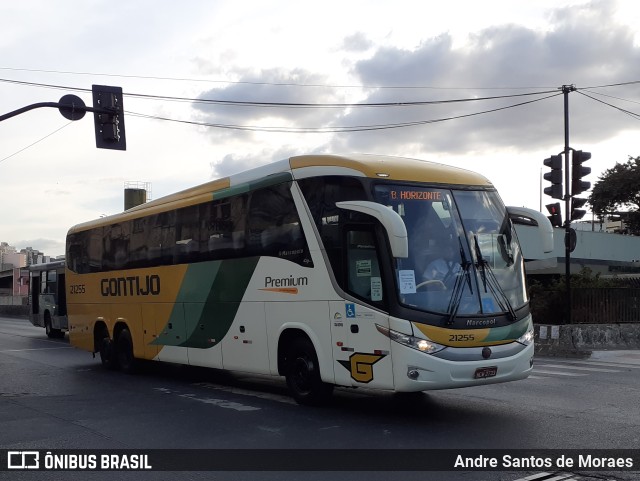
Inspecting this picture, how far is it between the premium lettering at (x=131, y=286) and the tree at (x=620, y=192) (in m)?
44.9

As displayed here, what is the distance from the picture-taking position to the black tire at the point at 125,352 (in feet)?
51.2

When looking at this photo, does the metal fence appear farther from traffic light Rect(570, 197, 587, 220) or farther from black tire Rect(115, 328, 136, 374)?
black tire Rect(115, 328, 136, 374)

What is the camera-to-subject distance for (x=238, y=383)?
13.5m

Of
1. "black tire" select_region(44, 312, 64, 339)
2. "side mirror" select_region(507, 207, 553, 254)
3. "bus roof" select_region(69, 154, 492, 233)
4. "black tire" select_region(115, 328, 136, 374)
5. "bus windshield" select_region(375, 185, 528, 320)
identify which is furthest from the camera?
"black tire" select_region(44, 312, 64, 339)

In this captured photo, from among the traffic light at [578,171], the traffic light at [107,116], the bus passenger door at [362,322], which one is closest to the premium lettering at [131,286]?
the traffic light at [107,116]

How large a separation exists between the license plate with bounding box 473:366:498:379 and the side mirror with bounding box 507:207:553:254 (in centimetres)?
235

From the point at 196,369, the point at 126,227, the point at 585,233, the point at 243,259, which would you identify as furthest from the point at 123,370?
the point at 585,233

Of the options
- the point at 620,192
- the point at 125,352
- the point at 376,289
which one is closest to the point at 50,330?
the point at 125,352

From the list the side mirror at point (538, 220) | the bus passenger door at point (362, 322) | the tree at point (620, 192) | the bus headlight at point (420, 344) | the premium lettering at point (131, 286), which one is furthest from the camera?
the tree at point (620, 192)

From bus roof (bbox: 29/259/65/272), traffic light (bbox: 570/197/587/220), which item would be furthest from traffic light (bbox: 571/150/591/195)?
bus roof (bbox: 29/259/65/272)

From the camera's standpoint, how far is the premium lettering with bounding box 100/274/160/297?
14680mm

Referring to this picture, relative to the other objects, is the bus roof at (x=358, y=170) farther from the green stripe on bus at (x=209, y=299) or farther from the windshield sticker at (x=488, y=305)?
the windshield sticker at (x=488, y=305)

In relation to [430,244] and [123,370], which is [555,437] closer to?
[430,244]

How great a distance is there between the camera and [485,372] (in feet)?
29.1
